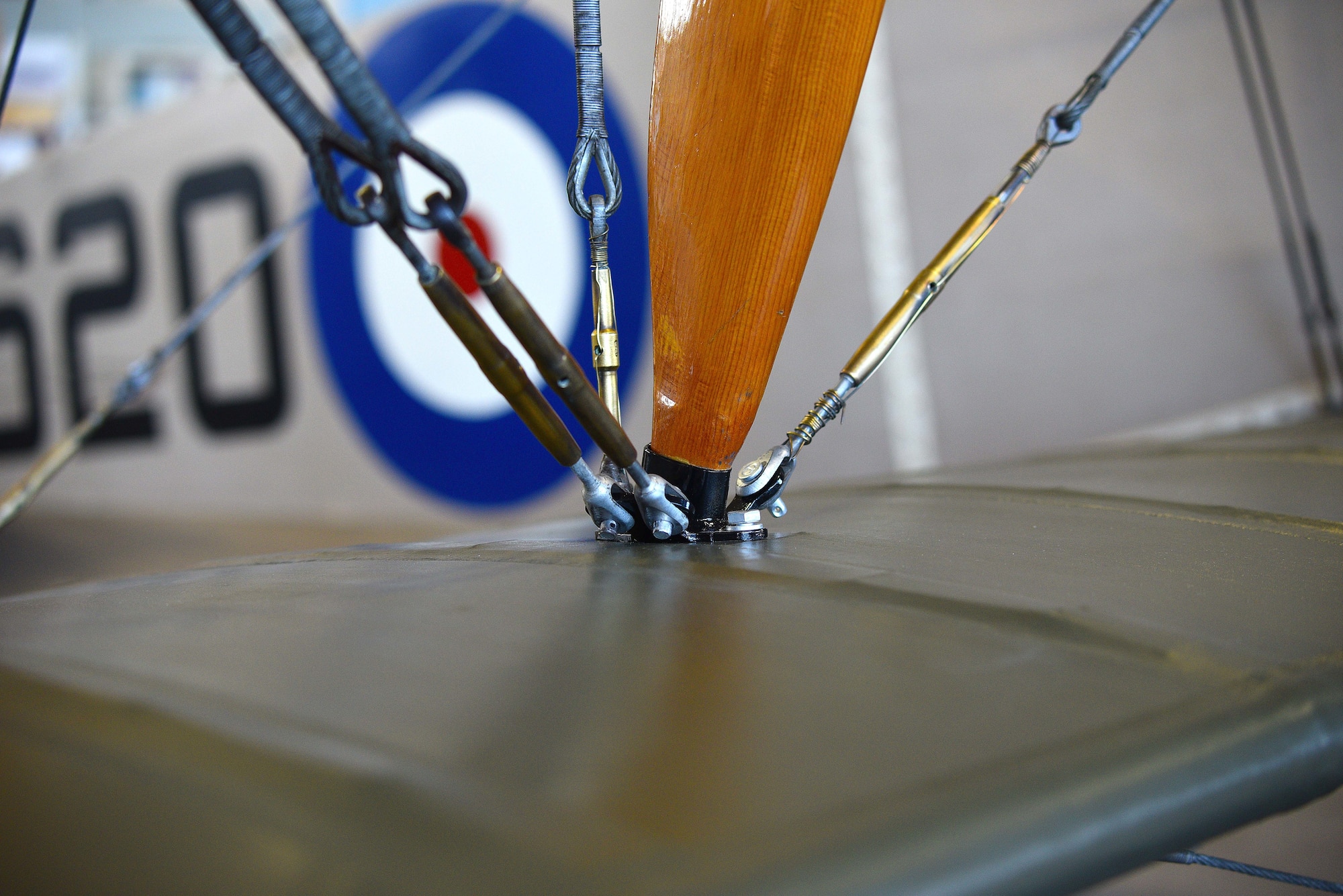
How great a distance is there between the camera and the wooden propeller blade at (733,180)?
414 millimetres

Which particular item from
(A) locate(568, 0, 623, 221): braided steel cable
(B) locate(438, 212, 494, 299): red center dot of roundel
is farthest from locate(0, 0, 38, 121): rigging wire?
(B) locate(438, 212, 494, 299): red center dot of roundel

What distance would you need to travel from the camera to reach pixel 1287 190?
1154mm

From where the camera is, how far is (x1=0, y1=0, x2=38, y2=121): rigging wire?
35cm

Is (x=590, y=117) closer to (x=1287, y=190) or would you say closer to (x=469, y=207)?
(x=1287, y=190)

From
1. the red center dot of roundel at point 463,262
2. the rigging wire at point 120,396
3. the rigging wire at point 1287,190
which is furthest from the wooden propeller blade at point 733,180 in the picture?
the red center dot of roundel at point 463,262

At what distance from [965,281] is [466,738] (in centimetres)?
124

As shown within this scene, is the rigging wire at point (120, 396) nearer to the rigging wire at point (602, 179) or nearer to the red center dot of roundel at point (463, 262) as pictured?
the rigging wire at point (602, 179)

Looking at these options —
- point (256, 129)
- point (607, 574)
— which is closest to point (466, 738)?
point (607, 574)

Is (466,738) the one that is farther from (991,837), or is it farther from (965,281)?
(965,281)

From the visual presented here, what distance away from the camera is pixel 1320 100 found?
116 cm

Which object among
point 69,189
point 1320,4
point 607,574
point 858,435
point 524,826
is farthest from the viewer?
point 69,189

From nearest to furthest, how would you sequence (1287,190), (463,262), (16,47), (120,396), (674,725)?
1. (674,725)
2. (16,47)
3. (120,396)
4. (1287,190)
5. (463,262)

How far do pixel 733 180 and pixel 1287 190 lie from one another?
102 cm

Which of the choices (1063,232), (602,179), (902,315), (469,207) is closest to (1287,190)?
(1063,232)
